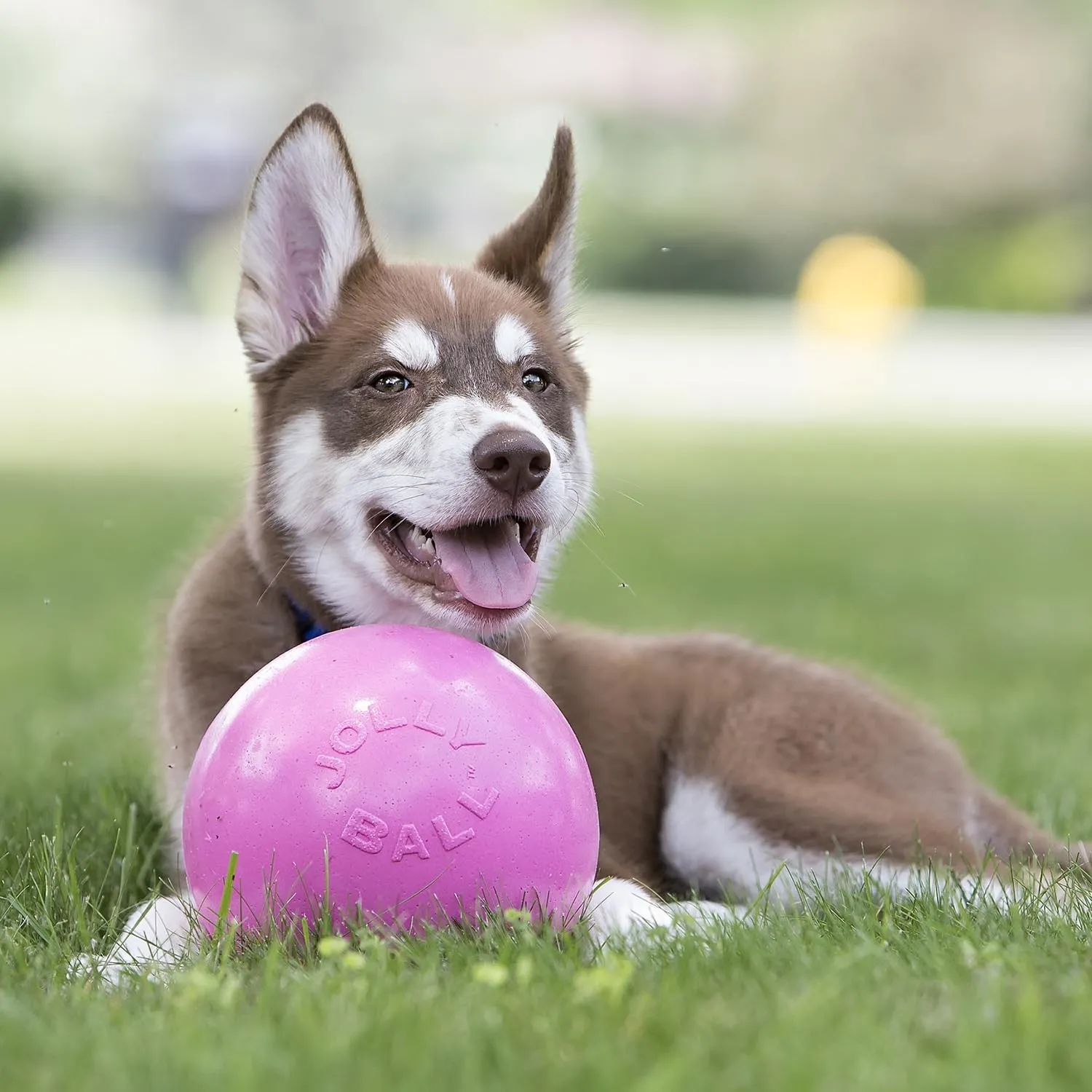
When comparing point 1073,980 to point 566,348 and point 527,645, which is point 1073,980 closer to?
point 527,645

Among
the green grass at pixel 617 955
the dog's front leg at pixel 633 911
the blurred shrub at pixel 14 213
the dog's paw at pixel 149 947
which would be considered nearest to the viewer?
the green grass at pixel 617 955

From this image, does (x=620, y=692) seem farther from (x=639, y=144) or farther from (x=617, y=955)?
(x=639, y=144)

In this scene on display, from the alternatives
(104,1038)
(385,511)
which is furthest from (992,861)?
(104,1038)

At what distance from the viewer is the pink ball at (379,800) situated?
3145mm

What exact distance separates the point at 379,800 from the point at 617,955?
21.1 inches

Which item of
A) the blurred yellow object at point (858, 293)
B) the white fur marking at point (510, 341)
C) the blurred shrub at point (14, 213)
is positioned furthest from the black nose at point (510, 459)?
the blurred shrub at point (14, 213)

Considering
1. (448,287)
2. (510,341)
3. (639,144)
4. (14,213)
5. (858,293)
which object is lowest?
(858,293)

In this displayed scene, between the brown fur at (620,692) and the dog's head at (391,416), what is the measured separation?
12 mm

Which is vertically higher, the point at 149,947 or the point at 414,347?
the point at 414,347

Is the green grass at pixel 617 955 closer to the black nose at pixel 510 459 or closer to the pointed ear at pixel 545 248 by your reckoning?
the pointed ear at pixel 545 248

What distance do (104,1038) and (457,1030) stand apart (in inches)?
20.8

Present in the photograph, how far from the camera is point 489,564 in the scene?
11.9 ft

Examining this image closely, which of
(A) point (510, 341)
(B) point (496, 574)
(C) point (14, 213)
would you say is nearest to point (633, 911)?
(B) point (496, 574)

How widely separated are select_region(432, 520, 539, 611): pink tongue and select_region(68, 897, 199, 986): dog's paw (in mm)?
880
